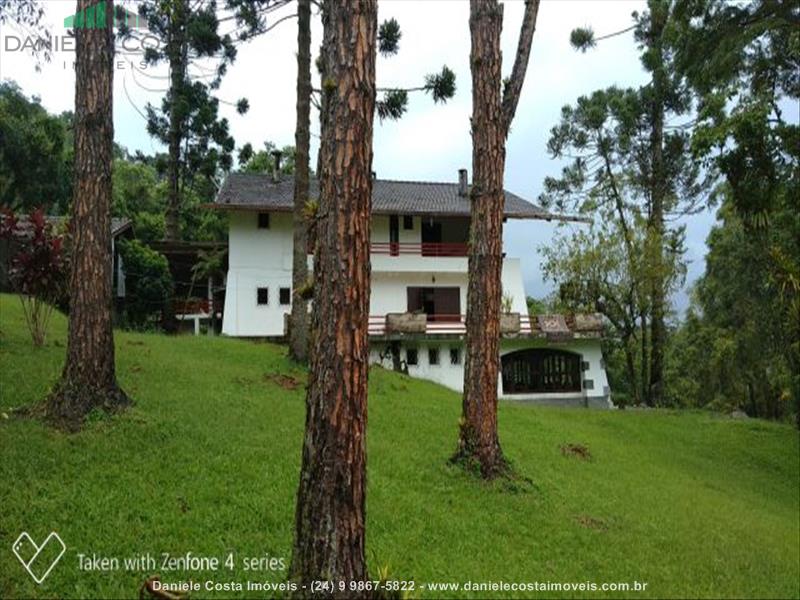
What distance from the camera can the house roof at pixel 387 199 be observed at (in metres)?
20.3

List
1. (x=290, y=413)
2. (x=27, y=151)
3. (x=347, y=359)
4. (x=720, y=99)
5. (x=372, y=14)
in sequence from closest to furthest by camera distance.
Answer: (x=347, y=359) → (x=372, y=14) → (x=290, y=413) → (x=720, y=99) → (x=27, y=151)

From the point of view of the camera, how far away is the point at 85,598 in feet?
10.0

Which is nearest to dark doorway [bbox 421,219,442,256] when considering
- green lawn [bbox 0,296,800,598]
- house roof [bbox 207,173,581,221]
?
house roof [bbox 207,173,581,221]

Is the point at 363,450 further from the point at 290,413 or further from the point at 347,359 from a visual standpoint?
the point at 290,413

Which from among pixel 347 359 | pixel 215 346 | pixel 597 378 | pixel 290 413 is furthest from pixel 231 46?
pixel 597 378

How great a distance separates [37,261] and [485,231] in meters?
7.26

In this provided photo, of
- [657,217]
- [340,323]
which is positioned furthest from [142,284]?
[657,217]

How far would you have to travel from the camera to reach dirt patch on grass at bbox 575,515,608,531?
5.48 metres

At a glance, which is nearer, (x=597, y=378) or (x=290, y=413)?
(x=290, y=413)

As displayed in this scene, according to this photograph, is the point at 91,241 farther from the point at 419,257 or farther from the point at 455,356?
the point at 419,257

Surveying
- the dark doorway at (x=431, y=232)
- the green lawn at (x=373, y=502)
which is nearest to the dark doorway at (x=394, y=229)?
the dark doorway at (x=431, y=232)

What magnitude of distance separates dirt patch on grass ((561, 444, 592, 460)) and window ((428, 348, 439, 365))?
9.92m

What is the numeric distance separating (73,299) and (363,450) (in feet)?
14.4

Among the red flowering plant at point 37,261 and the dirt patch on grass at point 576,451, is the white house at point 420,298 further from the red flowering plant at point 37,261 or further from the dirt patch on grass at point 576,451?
the red flowering plant at point 37,261
